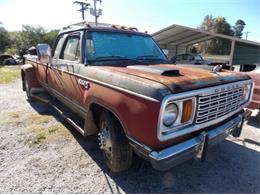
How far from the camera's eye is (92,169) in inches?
129

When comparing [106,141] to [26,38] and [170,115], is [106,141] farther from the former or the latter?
[26,38]

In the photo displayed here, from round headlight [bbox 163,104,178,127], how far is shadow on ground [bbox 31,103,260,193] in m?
1.09

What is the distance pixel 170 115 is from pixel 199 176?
56.5 inches

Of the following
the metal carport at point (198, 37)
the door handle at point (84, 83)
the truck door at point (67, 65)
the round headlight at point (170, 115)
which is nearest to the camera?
the round headlight at point (170, 115)

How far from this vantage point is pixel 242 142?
4.31 m

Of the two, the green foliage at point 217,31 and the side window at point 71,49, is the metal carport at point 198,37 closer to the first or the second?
the side window at point 71,49

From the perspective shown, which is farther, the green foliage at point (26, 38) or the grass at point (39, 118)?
the green foliage at point (26, 38)

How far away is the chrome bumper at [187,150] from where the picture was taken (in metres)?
2.23

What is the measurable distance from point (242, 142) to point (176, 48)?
18.9m

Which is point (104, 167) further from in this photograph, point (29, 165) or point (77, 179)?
point (29, 165)

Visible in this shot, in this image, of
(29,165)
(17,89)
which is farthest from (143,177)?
(17,89)

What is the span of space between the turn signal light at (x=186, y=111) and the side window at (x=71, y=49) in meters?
2.12

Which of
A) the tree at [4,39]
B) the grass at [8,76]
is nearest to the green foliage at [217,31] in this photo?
the tree at [4,39]

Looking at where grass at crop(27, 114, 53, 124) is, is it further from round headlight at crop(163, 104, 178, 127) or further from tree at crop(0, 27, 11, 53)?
tree at crop(0, 27, 11, 53)
